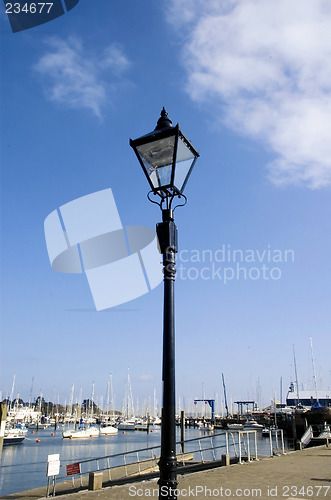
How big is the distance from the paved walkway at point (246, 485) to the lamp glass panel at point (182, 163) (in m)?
7.14

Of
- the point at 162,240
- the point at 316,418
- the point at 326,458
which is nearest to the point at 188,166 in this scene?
the point at 162,240

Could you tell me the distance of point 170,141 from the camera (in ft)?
18.0

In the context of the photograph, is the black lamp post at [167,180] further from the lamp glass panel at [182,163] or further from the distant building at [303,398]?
the distant building at [303,398]

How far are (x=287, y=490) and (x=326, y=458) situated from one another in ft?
27.0

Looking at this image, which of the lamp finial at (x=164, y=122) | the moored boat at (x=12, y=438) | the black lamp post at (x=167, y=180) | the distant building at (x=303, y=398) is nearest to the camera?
the black lamp post at (x=167, y=180)

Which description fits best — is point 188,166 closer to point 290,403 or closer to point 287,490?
point 287,490

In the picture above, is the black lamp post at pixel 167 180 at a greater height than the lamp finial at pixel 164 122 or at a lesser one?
lesser

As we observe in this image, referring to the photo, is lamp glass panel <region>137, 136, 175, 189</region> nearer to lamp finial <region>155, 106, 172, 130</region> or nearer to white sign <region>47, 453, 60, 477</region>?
lamp finial <region>155, 106, 172, 130</region>

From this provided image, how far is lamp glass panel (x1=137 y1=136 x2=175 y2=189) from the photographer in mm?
5535

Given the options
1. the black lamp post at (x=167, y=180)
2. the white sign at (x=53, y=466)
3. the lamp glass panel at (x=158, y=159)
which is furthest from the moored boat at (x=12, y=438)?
the lamp glass panel at (x=158, y=159)

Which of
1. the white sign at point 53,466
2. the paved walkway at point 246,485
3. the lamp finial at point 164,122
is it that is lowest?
the white sign at point 53,466

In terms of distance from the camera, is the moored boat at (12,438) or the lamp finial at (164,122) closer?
the lamp finial at (164,122)

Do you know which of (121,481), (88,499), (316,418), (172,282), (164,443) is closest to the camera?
(164,443)

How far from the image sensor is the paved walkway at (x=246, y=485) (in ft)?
29.0
